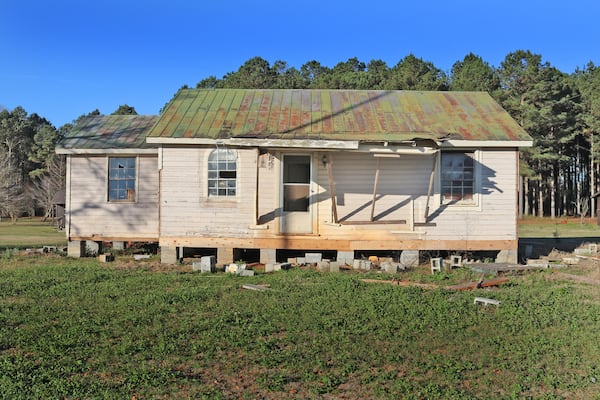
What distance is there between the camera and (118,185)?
14.8 metres

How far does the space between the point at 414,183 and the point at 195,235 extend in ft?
19.4

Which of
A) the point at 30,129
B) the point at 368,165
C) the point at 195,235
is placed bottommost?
the point at 195,235

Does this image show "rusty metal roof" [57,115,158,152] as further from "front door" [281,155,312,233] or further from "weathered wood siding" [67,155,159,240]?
"front door" [281,155,312,233]

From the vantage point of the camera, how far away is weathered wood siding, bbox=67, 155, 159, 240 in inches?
573

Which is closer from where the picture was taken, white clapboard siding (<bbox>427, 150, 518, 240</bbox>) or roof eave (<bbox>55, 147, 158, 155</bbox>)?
white clapboard siding (<bbox>427, 150, 518, 240</bbox>)

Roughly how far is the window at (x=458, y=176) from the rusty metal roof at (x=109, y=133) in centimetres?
835

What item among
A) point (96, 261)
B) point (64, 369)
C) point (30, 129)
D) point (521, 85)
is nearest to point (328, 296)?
point (64, 369)

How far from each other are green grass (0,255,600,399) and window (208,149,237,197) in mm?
3586

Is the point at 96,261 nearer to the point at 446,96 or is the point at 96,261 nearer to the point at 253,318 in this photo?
the point at 253,318

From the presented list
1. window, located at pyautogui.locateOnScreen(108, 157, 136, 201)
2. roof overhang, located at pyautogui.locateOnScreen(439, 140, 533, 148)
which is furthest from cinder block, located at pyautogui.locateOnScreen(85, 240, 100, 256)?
roof overhang, located at pyautogui.locateOnScreen(439, 140, 533, 148)

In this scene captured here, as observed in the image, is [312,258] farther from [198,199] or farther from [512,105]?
[512,105]

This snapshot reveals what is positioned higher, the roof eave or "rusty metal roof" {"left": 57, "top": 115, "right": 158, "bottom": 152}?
"rusty metal roof" {"left": 57, "top": 115, "right": 158, "bottom": 152}

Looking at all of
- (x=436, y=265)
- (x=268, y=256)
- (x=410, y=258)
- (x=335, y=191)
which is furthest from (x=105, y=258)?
(x=436, y=265)

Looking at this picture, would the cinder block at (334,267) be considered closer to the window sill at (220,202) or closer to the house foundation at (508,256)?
the window sill at (220,202)
